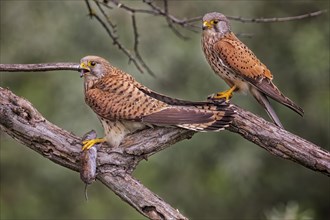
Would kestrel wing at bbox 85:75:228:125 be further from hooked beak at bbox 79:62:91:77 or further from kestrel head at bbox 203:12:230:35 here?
kestrel head at bbox 203:12:230:35

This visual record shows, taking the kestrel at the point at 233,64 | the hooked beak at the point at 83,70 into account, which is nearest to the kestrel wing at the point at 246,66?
the kestrel at the point at 233,64

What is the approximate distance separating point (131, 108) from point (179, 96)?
3.77 meters

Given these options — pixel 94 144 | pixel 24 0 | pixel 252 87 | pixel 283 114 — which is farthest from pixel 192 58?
pixel 94 144

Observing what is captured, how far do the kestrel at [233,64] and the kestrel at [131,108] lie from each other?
1.11ft

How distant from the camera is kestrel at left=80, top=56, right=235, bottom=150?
13.4ft

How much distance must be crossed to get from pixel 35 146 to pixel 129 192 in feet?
1.74

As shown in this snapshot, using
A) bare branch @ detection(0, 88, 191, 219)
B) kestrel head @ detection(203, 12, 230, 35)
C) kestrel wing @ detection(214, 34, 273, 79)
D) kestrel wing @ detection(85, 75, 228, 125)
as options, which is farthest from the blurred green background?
bare branch @ detection(0, 88, 191, 219)

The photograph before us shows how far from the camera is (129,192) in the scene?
4043mm

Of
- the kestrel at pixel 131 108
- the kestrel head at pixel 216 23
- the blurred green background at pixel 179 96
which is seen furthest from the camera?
the blurred green background at pixel 179 96

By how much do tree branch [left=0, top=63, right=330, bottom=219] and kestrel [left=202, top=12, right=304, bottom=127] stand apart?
307 millimetres

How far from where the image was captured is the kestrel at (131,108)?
409 cm

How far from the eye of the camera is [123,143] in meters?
4.28

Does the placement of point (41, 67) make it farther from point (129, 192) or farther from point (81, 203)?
point (81, 203)

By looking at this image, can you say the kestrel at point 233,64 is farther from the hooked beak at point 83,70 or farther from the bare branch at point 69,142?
the hooked beak at point 83,70
